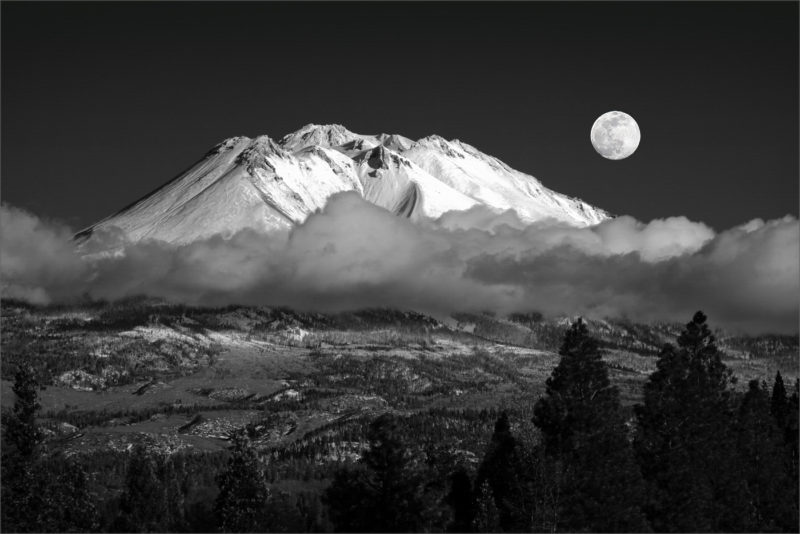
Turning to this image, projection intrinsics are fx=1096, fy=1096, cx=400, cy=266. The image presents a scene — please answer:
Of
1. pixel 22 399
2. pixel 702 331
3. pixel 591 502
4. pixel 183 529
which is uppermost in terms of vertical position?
pixel 702 331

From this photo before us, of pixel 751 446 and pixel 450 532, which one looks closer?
pixel 751 446

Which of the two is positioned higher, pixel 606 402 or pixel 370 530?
pixel 606 402

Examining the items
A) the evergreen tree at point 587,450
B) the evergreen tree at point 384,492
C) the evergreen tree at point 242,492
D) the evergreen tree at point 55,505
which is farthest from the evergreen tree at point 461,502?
the evergreen tree at point 55,505

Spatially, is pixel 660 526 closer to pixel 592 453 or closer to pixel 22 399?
pixel 592 453

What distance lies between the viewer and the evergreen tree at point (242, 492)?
381 ft

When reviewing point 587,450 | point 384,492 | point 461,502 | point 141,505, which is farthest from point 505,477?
point 141,505

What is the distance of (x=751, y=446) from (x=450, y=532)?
35661 millimetres

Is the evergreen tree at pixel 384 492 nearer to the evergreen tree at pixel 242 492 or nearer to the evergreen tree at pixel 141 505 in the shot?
the evergreen tree at pixel 242 492

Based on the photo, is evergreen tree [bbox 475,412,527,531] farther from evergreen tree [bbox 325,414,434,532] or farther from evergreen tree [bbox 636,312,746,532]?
evergreen tree [bbox 325,414,434,532]

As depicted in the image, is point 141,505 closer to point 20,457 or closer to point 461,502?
point 20,457

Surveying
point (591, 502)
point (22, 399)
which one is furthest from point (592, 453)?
point (22, 399)

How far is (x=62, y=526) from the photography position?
A: 11956 centimetres

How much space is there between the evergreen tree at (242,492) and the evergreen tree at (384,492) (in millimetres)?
26414

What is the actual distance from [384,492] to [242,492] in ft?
103
